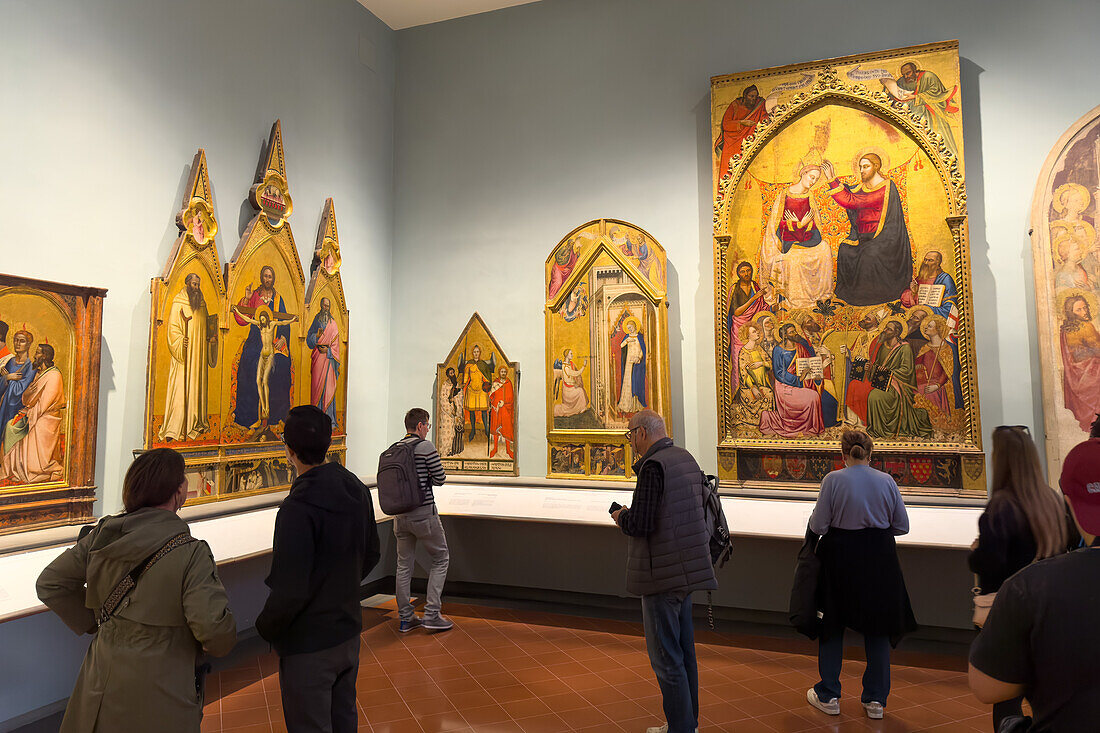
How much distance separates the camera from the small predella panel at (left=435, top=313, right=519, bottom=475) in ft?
26.2

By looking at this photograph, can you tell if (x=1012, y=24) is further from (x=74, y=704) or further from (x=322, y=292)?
(x=74, y=704)

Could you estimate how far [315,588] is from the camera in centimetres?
272

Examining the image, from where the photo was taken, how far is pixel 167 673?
2459 millimetres

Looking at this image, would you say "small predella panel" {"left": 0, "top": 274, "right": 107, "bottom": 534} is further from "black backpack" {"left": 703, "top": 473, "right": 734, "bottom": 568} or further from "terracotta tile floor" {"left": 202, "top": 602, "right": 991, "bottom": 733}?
"black backpack" {"left": 703, "top": 473, "right": 734, "bottom": 568}

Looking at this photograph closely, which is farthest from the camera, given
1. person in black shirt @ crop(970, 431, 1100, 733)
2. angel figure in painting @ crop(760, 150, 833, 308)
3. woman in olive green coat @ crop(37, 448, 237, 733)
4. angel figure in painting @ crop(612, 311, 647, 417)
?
angel figure in painting @ crop(612, 311, 647, 417)

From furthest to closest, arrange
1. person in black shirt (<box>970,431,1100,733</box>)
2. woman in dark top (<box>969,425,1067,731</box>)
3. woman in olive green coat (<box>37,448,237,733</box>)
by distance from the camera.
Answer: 1. woman in dark top (<box>969,425,1067,731</box>)
2. woman in olive green coat (<box>37,448,237,733</box>)
3. person in black shirt (<box>970,431,1100,733</box>)

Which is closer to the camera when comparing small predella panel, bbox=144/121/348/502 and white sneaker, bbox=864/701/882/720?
white sneaker, bbox=864/701/882/720

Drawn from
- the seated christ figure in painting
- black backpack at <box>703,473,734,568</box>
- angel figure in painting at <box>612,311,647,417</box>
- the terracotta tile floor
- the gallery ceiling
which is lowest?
the terracotta tile floor

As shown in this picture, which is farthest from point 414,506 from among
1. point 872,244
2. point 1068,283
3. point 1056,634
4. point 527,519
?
point 1068,283

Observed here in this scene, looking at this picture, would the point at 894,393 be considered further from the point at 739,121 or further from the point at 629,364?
the point at 739,121

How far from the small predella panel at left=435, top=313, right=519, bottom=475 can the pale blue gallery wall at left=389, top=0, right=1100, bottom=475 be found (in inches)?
6.4

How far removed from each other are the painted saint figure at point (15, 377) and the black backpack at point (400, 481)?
2588 millimetres

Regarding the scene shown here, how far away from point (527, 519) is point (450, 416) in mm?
2078

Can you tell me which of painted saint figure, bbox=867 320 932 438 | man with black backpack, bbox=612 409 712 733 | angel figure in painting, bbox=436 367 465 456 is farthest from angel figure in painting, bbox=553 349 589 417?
man with black backpack, bbox=612 409 712 733
